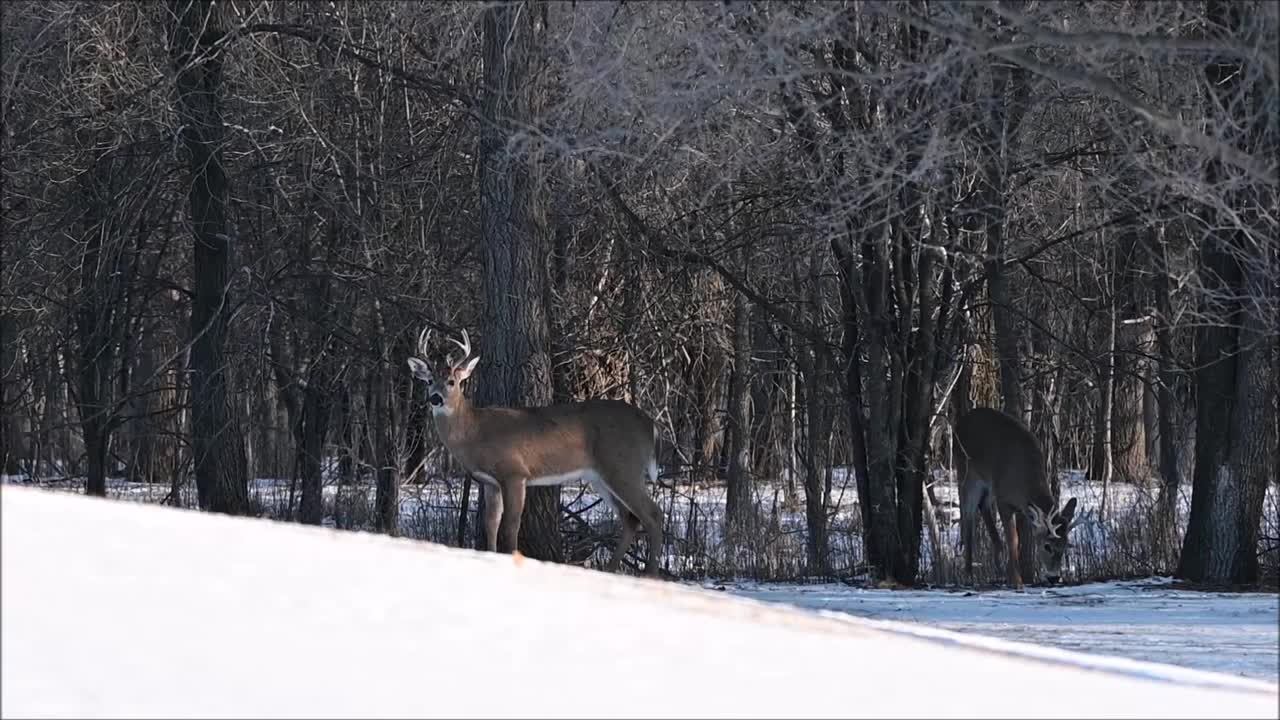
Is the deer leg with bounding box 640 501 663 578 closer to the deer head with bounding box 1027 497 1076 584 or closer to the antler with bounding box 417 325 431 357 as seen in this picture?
the antler with bounding box 417 325 431 357

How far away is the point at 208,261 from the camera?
1753 centimetres

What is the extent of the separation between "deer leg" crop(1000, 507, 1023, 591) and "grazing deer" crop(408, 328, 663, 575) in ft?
9.38

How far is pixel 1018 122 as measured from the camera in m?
13.4

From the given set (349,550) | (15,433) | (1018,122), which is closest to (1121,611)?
(1018,122)

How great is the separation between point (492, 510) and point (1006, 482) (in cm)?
459

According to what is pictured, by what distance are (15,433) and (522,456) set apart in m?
13.4

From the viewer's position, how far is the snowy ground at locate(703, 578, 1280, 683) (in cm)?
950

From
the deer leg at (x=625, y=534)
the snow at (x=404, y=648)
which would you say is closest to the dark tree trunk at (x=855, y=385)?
the deer leg at (x=625, y=534)

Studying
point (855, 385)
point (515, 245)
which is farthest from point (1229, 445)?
point (515, 245)

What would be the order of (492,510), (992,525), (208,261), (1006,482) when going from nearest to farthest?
(492,510) < (1006,482) < (992,525) < (208,261)

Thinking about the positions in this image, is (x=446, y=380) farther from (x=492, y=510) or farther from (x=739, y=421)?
(x=739, y=421)

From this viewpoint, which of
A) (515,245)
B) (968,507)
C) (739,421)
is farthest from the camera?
(739,421)

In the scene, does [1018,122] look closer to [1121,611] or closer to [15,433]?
[1121,611]

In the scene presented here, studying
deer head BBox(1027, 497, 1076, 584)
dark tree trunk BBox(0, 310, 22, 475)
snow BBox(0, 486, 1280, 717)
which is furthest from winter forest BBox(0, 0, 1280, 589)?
snow BBox(0, 486, 1280, 717)
